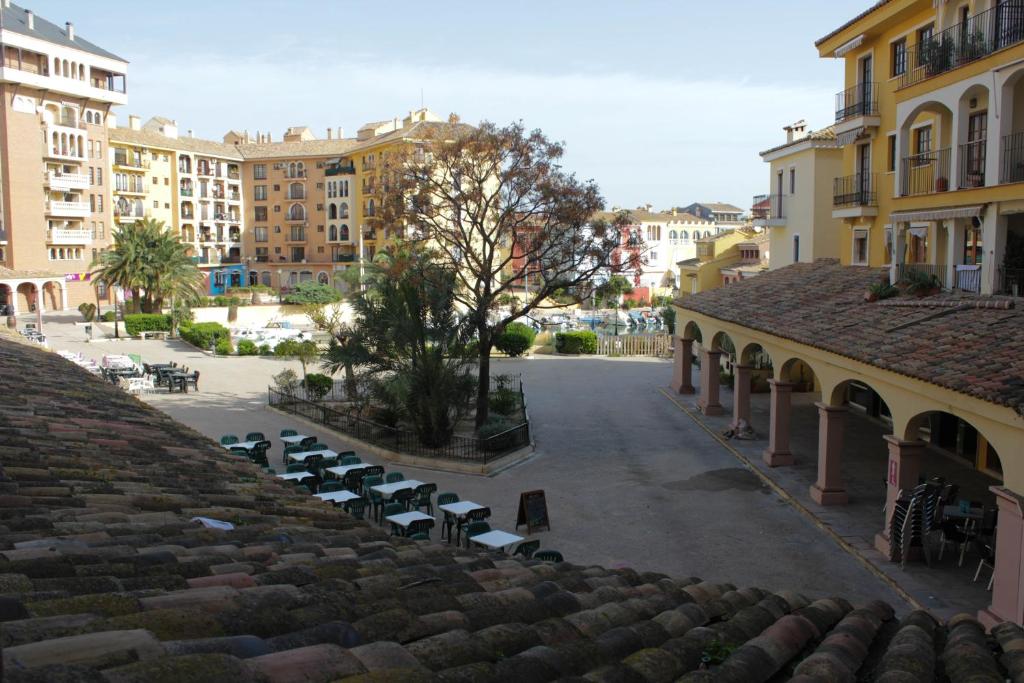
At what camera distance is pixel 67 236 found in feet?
244

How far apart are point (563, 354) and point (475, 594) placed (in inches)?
1842

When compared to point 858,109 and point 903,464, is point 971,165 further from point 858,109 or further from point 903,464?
point 903,464

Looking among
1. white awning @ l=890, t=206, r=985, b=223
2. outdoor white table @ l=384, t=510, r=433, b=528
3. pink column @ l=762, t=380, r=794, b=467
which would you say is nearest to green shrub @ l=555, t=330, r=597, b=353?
pink column @ l=762, t=380, r=794, b=467

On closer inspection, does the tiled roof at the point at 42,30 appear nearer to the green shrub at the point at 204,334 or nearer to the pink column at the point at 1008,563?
the green shrub at the point at 204,334

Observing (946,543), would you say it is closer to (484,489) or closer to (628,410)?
(484,489)

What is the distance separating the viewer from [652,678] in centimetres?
450

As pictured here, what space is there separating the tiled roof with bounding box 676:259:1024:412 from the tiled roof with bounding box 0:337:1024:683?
739 cm

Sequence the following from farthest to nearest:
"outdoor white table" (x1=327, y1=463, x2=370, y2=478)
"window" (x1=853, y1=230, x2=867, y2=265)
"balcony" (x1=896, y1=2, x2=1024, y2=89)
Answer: "window" (x1=853, y1=230, x2=867, y2=265), "outdoor white table" (x1=327, y1=463, x2=370, y2=478), "balcony" (x1=896, y1=2, x2=1024, y2=89)

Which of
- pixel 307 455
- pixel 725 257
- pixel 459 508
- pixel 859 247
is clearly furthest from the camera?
pixel 725 257

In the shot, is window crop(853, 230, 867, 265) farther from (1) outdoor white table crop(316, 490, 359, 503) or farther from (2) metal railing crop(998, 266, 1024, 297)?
(1) outdoor white table crop(316, 490, 359, 503)

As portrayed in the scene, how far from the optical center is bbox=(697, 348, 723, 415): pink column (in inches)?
1252

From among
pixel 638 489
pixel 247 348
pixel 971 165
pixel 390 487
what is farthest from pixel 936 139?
pixel 247 348

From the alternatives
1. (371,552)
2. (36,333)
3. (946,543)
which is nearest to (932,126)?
(946,543)

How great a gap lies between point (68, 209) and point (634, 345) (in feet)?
167
